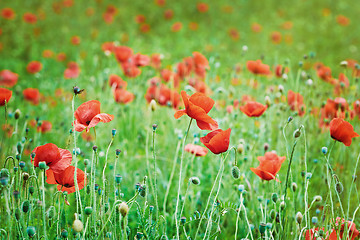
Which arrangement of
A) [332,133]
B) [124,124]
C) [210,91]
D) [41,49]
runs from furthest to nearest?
[41,49], [210,91], [124,124], [332,133]

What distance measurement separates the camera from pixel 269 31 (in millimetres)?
6586

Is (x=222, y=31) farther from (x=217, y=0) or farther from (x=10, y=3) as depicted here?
(x=10, y=3)

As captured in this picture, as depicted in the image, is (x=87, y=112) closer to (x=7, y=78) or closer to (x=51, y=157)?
(x=51, y=157)

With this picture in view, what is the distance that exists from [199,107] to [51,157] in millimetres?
542

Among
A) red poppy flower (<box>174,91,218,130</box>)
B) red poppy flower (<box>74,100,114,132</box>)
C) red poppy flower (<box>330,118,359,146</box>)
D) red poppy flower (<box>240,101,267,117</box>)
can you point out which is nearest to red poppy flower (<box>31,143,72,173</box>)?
red poppy flower (<box>74,100,114,132</box>)

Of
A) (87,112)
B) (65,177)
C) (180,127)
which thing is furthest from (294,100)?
(65,177)

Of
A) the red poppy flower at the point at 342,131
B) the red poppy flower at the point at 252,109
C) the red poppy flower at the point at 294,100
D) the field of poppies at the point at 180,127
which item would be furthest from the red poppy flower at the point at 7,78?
the red poppy flower at the point at 342,131

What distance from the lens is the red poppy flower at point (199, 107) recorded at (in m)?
1.31

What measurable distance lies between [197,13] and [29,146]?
556 cm

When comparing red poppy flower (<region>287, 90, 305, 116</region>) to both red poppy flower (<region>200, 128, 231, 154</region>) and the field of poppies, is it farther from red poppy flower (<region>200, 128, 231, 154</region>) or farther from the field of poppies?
red poppy flower (<region>200, 128, 231, 154</region>)

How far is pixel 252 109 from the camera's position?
1871 mm

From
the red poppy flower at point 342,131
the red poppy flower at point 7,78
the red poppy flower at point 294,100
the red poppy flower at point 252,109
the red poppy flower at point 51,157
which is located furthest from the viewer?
the red poppy flower at point 7,78

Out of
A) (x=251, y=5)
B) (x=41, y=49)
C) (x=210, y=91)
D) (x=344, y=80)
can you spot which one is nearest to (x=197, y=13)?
(x=251, y=5)

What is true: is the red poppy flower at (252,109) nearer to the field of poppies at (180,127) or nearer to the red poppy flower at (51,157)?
the field of poppies at (180,127)
